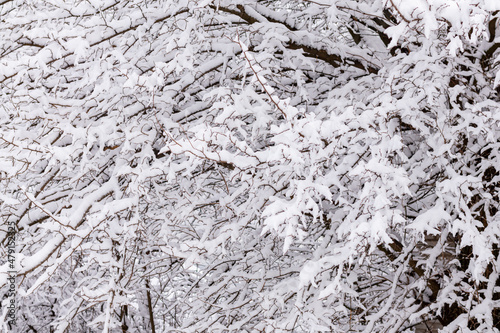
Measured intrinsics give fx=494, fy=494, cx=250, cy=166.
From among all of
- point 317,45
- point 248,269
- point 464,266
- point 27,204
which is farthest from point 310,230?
point 27,204

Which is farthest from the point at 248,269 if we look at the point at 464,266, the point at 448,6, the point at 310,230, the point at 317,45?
the point at 448,6

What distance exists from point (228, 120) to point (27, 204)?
183 cm

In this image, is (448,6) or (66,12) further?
(66,12)

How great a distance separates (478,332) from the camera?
319 cm

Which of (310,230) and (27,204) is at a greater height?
(27,204)

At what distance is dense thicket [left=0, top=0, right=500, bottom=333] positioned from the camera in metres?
2.40

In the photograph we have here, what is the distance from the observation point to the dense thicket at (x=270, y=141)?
2398 mm

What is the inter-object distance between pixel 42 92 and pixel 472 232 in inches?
108

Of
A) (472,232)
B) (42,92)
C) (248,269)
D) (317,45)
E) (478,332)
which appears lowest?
(248,269)

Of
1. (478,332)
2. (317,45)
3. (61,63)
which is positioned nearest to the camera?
(478,332)

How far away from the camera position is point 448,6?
1941 mm

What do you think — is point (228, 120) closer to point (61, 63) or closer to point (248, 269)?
point (61, 63)

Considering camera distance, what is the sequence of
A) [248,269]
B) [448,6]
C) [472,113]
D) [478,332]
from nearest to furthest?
[448,6], [472,113], [478,332], [248,269]

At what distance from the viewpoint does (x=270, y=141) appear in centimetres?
276
